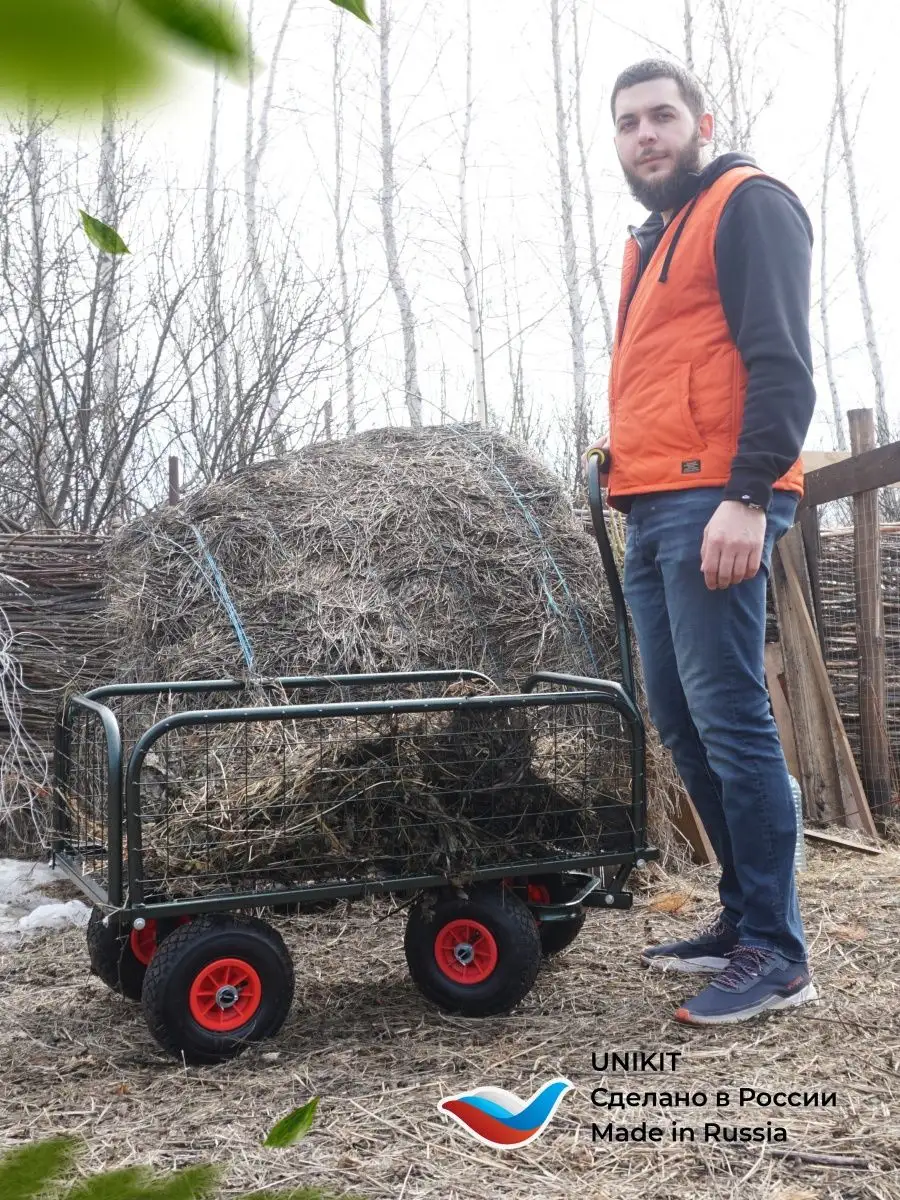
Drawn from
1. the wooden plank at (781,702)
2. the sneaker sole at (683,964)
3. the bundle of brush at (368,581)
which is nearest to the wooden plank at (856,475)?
the wooden plank at (781,702)

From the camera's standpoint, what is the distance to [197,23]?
312mm

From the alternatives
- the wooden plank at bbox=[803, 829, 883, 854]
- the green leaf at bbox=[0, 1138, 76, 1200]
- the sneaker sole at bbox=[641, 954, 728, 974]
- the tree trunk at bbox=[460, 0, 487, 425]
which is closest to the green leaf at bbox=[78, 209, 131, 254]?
the green leaf at bbox=[0, 1138, 76, 1200]

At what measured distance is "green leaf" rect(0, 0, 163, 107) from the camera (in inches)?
10.2

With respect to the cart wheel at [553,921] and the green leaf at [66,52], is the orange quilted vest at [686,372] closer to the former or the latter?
the cart wheel at [553,921]

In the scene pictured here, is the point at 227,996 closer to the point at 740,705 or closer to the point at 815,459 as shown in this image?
the point at 740,705

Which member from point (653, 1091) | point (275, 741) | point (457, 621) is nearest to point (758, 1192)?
point (653, 1091)

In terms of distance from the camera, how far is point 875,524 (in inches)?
185

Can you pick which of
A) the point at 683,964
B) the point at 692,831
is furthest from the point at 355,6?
the point at 692,831

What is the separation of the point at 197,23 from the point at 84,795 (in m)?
2.83

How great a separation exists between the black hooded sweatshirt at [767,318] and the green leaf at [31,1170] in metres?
2.14

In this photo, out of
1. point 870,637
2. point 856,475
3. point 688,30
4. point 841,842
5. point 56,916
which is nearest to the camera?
point 56,916

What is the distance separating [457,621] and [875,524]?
6.53ft

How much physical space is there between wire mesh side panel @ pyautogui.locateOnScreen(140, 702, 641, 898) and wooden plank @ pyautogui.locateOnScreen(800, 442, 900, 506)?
7.26 feet

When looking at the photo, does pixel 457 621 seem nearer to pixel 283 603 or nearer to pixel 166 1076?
pixel 283 603
